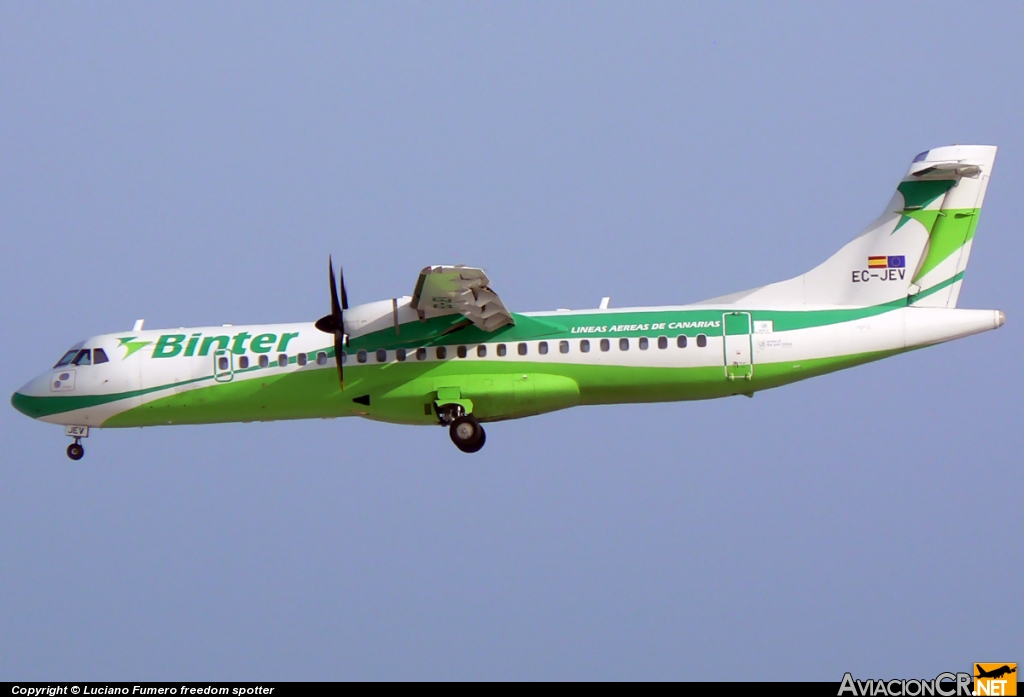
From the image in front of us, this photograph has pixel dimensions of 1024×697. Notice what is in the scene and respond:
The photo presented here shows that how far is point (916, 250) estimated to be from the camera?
92.6 feet

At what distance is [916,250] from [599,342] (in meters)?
6.78

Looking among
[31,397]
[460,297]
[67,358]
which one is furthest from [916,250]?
[31,397]

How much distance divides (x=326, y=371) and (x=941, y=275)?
12.7 m

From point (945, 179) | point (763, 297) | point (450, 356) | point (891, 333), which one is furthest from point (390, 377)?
point (945, 179)

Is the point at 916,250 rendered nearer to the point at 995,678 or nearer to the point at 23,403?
the point at 995,678

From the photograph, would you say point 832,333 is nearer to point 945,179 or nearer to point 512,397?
point 945,179

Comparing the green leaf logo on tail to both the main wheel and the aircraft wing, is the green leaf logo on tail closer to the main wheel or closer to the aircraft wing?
the aircraft wing

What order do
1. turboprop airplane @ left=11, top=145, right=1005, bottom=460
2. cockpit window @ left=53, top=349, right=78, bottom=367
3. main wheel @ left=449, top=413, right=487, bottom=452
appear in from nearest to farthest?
turboprop airplane @ left=11, top=145, right=1005, bottom=460 → main wheel @ left=449, top=413, right=487, bottom=452 → cockpit window @ left=53, top=349, right=78, bottom=367

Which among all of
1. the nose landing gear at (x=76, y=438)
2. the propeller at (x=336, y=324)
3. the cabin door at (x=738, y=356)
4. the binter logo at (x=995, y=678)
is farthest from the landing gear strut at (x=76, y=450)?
the binter logo at (x=995, y=678)

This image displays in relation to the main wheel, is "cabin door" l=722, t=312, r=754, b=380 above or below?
above

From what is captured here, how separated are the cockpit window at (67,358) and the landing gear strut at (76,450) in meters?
1.69

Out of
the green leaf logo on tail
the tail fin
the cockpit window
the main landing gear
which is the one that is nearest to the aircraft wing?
the main landing gear

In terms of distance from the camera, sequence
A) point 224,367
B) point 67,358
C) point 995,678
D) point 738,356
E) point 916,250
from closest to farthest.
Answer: point 995,678
point 738,356
point 916,250
point 224,367
point 67,358

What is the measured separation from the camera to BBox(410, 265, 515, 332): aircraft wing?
85.8 ft
